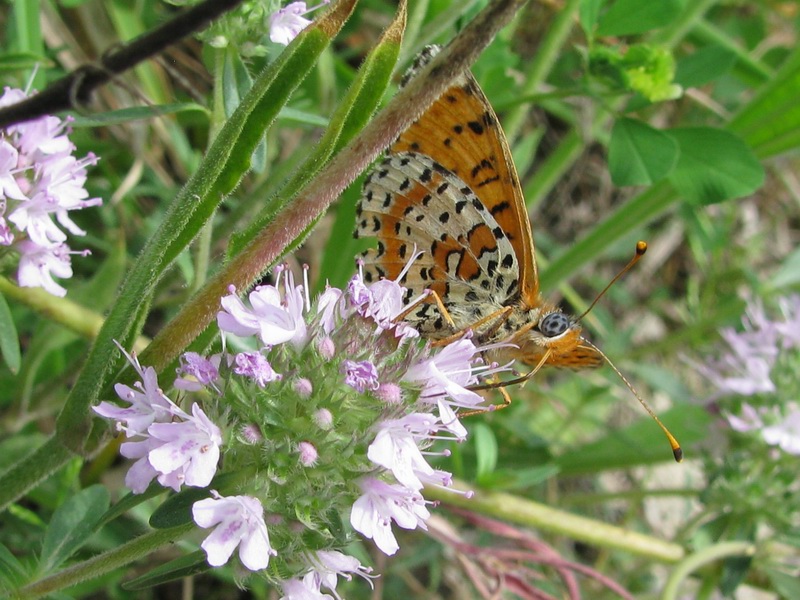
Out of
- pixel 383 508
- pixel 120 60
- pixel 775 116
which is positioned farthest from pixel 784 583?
pixel 120 60

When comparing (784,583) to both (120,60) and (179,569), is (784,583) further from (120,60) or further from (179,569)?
(120,60)

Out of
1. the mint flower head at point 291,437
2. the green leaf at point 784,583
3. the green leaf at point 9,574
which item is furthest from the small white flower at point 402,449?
the green leaf at point 784,583


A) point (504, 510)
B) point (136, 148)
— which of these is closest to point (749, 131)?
point (504, 510)

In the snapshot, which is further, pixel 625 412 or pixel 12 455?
pixel 625 412

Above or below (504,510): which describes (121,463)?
below

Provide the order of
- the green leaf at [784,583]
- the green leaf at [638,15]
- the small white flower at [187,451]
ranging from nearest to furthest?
the small white flower at [187,451] → the green leaf at [638,15] → the green leaf at [784,583]

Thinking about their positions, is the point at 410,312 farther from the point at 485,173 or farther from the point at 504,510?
the point at 504,510

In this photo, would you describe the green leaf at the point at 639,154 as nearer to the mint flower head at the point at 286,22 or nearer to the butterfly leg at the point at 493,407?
the butterfly leg at the point at 493,407
